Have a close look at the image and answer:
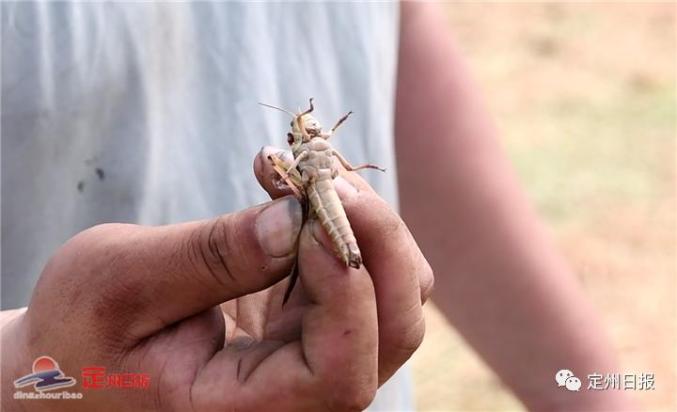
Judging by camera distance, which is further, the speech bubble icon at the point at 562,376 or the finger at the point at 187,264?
the speech bubble icon at the point at 562,376

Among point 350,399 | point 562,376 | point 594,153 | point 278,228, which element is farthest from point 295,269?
point 594,153

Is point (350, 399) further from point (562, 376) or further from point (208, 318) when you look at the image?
point (562, 376)

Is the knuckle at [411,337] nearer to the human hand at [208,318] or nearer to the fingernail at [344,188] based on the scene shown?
the human hand at [208,318]

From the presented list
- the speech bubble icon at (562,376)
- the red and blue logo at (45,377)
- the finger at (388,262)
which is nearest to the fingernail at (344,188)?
the finger at (388,262)

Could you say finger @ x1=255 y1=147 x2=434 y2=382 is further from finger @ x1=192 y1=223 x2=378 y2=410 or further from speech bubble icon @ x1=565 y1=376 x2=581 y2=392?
speech bubble icon @ x1=565 y1=376 x2=581 y2=392

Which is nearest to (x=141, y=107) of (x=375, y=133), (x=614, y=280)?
(x=375, y=133)

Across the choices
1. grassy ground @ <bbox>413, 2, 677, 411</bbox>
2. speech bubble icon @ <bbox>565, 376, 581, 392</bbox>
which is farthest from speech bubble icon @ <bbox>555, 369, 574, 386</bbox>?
grassy ground @ <bbox>413, 2, 677, 411</bbox>

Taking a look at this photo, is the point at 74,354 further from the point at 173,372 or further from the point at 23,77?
the point at 23,77
